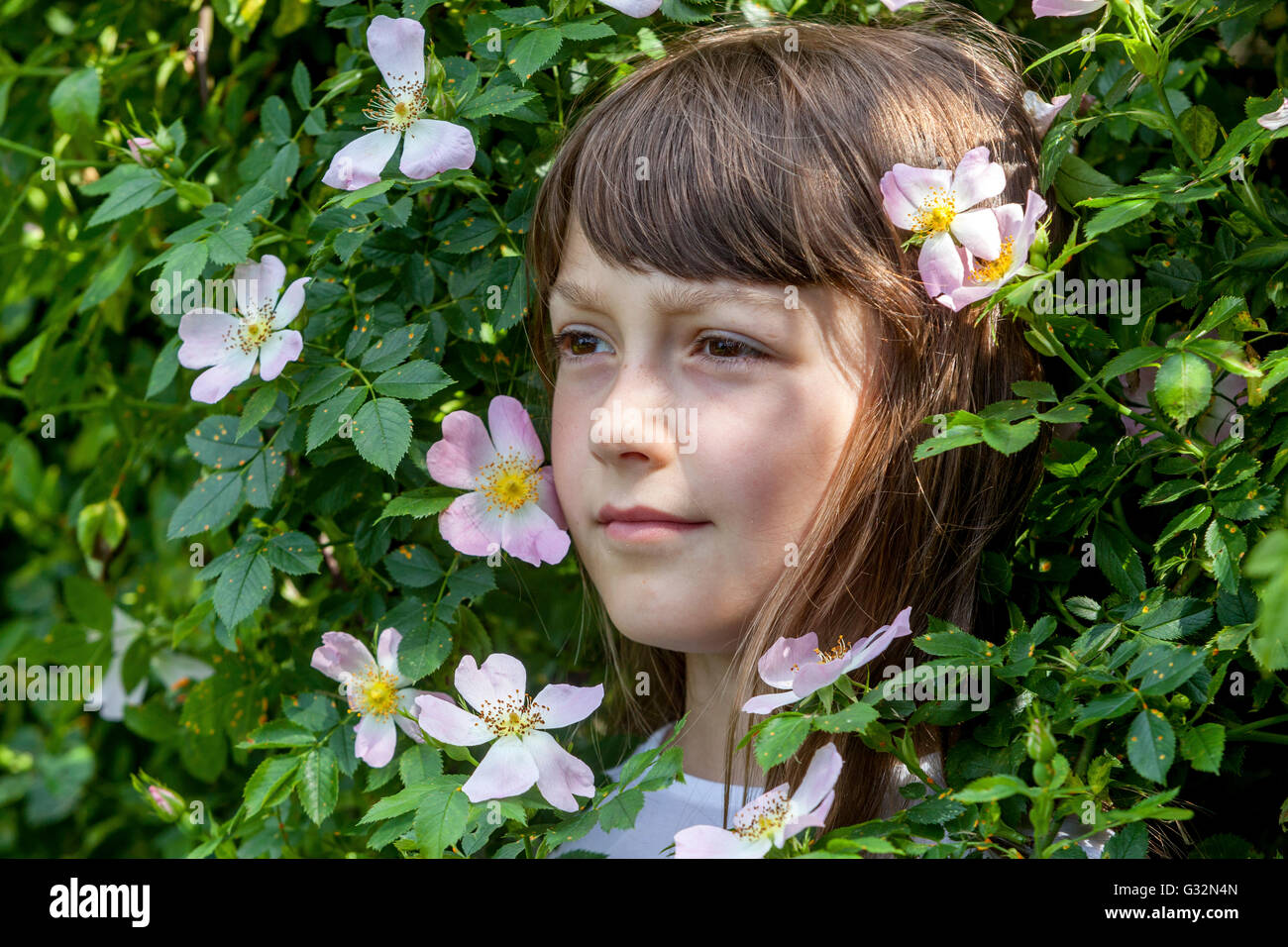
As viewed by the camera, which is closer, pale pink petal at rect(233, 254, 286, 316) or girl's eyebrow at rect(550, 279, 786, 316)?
girl's eyebrow at rect(550, 279, 786, 316)

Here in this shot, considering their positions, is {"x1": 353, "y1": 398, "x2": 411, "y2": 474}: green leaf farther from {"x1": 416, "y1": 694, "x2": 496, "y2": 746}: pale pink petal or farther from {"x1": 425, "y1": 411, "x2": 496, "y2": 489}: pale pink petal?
{"x1": 416, "y1": 694, "x2": 496, "y2": 746}: pale pink petal

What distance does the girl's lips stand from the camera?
96 centimetres

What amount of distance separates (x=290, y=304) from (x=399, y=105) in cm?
22

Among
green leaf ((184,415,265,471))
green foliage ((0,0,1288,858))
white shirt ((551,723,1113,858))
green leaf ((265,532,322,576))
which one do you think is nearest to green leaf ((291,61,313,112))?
green foliage ((0,0,1288,858))

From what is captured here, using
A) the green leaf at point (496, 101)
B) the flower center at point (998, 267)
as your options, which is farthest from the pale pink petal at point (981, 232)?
the green leaf at point (496, 101)

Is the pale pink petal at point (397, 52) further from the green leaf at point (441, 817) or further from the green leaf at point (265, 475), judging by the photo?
the green leaf at point (441, 817)

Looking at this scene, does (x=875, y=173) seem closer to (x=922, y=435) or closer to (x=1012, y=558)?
(x=922, y=435)

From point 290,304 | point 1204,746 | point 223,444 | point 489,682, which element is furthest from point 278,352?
point 1204,746

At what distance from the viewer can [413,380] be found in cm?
100

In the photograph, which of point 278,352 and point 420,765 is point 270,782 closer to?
point 420,765

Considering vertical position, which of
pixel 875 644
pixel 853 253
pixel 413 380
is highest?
pixel 853 253

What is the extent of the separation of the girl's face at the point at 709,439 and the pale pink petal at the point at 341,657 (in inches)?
10.4

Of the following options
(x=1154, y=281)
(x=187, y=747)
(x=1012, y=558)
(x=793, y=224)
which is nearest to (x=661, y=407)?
(x=793, y=224)

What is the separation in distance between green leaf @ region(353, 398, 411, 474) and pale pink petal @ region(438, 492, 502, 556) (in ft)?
0.36
